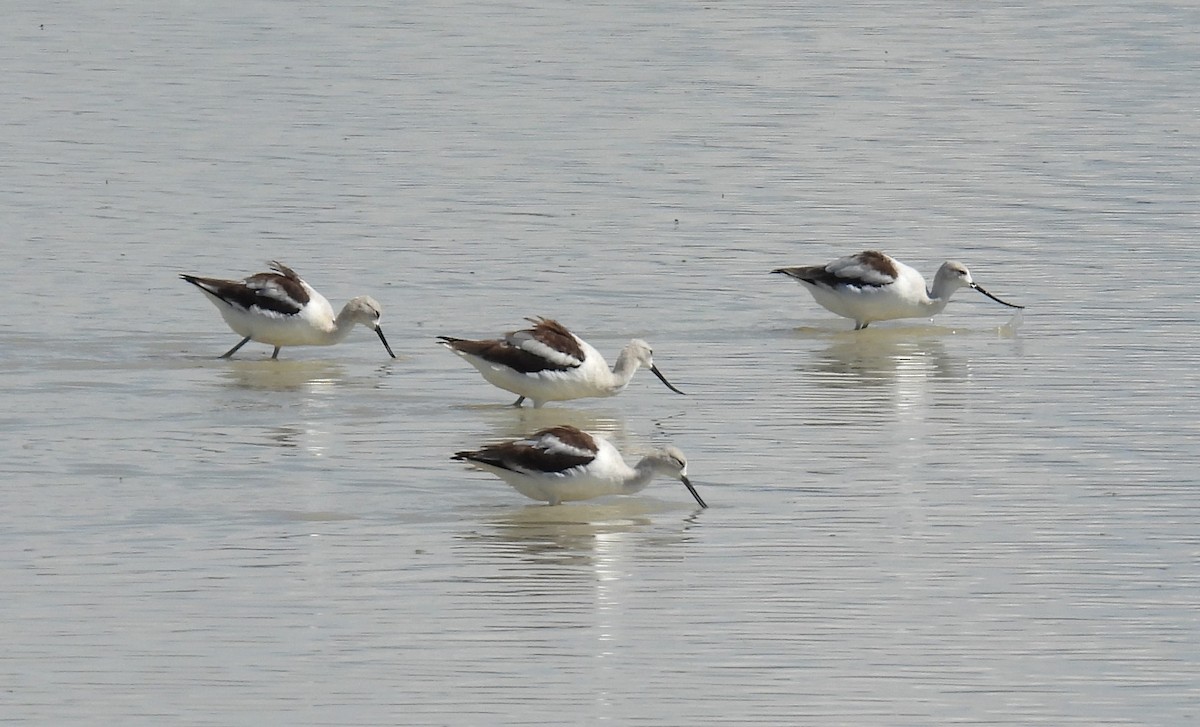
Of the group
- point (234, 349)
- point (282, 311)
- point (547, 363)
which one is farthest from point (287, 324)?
point (547, 363)

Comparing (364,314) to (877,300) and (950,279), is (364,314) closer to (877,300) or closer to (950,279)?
(877,300)

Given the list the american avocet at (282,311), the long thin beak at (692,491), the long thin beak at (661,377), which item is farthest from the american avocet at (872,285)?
the long thin beak at (692,491)

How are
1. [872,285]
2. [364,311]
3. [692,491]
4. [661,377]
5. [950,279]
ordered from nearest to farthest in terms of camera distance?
[692,491] < [661,377] < [364,311] < [872,285] < [950,279]

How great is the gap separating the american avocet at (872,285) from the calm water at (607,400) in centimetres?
26

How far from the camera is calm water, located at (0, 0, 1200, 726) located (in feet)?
29.2

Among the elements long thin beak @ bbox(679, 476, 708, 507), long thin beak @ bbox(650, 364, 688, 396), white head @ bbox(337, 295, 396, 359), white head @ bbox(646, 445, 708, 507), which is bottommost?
white head @ bbox(337, 295, 396, 359)

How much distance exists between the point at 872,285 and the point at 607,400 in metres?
2.89

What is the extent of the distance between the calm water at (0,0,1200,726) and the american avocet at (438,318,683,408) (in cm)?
26

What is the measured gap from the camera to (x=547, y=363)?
13.7 m

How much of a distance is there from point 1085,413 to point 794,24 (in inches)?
835

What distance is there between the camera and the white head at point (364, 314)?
15.2m

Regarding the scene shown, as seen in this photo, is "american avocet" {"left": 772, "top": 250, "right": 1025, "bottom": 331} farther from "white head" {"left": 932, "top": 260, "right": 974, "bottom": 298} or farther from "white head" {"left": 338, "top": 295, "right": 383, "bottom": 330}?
"white head" {"left": 338, "top": 295, "right": 383, "bottom": 330}

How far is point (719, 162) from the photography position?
76.1 ft

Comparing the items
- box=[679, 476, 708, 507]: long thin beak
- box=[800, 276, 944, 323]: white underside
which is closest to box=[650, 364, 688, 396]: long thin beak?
box=[679, 476, 708, 507]: long thin beak
